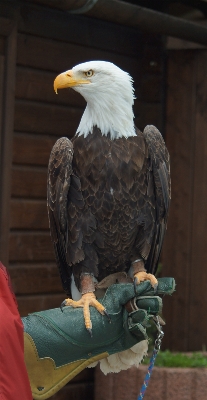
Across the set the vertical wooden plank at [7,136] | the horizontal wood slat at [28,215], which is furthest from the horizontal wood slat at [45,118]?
the horizontal wood slat at [28,215]

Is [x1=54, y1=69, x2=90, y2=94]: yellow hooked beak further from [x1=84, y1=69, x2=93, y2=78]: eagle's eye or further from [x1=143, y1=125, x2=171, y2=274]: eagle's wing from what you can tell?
[x1=143, y1=125, x2=171, y2=274]: eagle's wing

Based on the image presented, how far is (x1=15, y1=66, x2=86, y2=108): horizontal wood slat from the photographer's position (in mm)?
4609

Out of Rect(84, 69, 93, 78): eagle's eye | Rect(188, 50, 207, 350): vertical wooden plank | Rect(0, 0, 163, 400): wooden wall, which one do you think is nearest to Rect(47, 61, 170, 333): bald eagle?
Rect(84, 69, 93, 78): eagle's eye

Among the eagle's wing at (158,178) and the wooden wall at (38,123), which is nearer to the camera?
the eagle's wing at (158,178)

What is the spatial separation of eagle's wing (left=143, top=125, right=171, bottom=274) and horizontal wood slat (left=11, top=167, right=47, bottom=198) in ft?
4.56

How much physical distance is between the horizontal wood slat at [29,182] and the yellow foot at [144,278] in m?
1.50

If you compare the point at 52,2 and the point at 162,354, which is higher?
the point at 52,2

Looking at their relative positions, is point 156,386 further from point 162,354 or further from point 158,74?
point 158,74

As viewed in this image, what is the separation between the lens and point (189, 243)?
5.07m

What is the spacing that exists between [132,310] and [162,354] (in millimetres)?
2051

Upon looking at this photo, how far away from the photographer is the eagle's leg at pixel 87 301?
2.65 metres

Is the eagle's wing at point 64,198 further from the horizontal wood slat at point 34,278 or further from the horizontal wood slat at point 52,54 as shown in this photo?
the horizontal wood slat at point 52,54

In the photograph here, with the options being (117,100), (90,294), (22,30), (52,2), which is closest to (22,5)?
(22,30)

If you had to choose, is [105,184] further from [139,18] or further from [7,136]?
[139,18]
